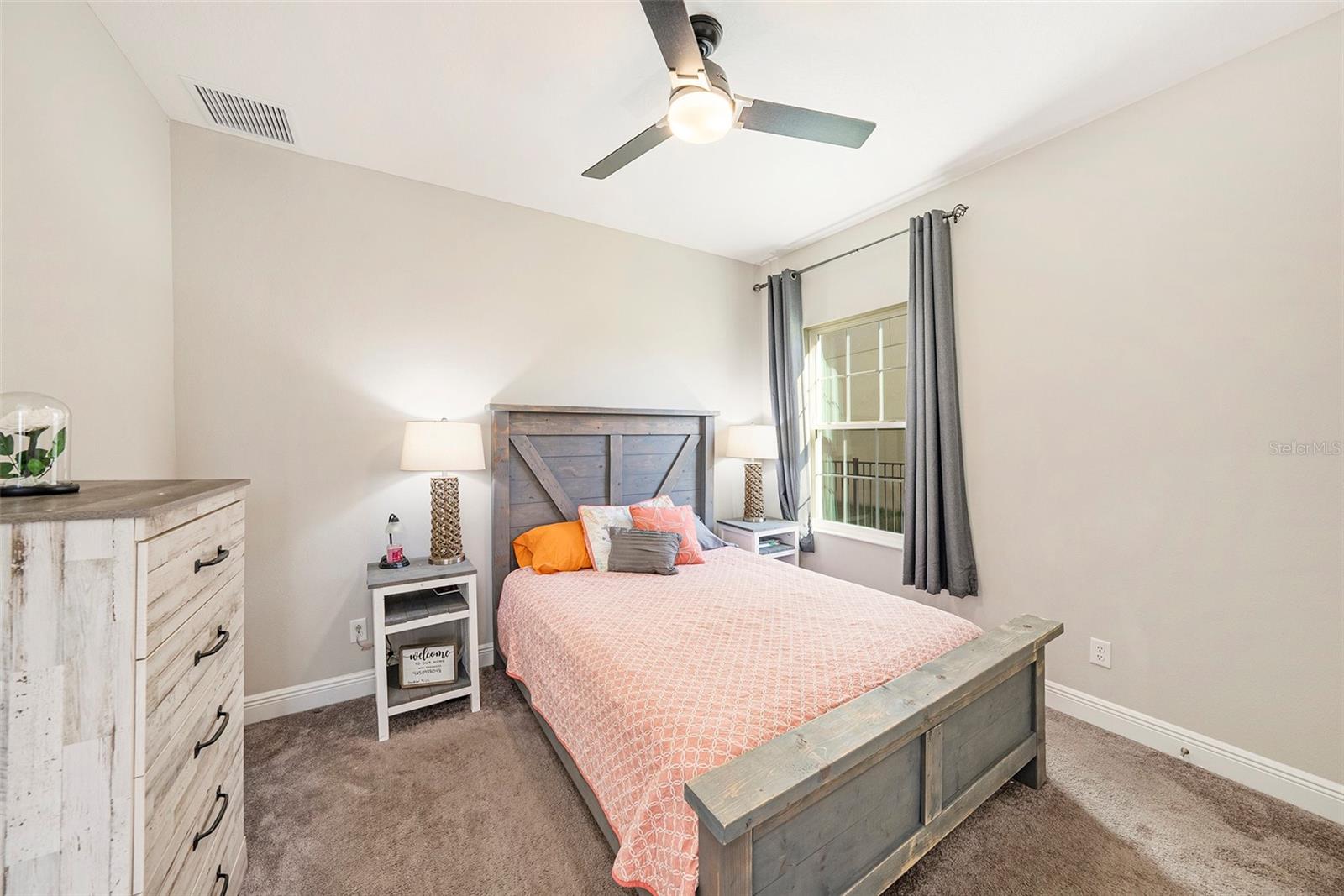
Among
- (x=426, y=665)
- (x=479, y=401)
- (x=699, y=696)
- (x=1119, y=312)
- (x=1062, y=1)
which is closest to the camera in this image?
(x=699, y=696)

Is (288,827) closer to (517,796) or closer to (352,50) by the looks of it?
(517,796)

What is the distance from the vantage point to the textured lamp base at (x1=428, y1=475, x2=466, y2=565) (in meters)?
2.60

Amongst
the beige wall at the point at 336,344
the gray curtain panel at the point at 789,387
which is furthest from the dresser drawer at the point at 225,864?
the gray curtain panel at the point at 789,387

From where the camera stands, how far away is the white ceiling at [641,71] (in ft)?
5.61

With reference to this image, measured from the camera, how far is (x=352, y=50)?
1.85m

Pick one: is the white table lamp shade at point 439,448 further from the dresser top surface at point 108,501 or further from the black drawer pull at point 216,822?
the black drawer pull at point 216,822

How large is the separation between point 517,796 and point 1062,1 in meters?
3.42

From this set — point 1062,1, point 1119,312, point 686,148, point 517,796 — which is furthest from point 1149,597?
point 686,148

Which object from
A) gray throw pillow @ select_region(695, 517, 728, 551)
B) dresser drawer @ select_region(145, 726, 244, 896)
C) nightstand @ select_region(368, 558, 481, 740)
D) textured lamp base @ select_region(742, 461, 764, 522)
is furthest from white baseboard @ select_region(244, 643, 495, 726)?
textured lamp base @ select_region(742, 461, 764, 522)

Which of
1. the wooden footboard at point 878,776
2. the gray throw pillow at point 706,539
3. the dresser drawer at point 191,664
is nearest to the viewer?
the dresser drawer at point 191,664

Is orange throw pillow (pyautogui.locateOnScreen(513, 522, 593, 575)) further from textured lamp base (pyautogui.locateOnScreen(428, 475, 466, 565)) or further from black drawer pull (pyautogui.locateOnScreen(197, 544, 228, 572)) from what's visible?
black drawer pull (pyautogui.locateOnScreen(197, 544, 228, 572))

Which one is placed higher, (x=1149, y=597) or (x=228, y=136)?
(x=228, y=136)

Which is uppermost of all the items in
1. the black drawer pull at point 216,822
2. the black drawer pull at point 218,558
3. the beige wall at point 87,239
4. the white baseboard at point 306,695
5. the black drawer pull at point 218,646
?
the beige wall at point 87,239

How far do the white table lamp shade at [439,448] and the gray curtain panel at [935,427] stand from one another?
97.4 inches
